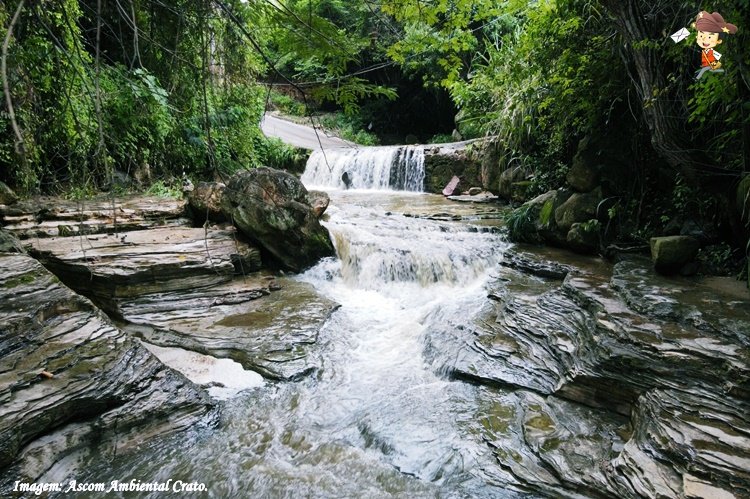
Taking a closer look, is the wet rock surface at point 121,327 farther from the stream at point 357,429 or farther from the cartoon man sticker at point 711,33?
the cartoon man sticker at point 711,33

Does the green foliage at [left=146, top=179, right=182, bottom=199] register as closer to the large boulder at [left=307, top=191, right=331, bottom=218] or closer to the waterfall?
the large boulder at [left=307, top=191, right=331, bottom=218]

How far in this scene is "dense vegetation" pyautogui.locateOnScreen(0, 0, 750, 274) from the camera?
172cm

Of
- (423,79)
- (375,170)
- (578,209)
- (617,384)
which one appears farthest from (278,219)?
(375,170)

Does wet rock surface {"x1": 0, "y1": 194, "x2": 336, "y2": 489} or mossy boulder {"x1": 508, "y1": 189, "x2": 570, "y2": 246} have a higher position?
mossy boulder {"x1": 508, "y1": 189, "x2": 570, "y2": 246}

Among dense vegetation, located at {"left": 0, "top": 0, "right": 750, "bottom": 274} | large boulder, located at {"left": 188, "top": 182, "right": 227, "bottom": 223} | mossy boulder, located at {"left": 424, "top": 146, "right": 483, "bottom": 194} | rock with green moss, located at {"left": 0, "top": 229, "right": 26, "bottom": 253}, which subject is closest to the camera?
dense vegetation, located at {"left": 0, "top": 0, "right": 750, "bottom": 274}

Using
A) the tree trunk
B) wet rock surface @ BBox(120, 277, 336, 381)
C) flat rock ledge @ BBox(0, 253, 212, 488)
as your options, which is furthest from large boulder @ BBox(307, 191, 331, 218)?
the tree trunk

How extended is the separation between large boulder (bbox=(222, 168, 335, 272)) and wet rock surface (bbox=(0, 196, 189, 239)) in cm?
99

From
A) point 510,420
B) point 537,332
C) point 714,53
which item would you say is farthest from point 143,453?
point 714,53

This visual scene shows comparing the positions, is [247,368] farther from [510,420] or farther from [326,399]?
[510,420]

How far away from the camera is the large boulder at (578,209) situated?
18.5 feet

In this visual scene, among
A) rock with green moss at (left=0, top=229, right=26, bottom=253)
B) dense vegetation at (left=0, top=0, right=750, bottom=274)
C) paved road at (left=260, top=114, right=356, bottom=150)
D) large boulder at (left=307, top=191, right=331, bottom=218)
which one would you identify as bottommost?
rock with green moss at (left=0, top=229, right=26, bottom=253)

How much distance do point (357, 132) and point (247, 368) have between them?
1701 cm

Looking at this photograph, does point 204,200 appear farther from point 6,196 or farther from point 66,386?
point 66,386

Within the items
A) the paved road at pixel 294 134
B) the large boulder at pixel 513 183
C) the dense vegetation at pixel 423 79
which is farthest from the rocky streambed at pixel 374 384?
the paved road at pixel 294 134
